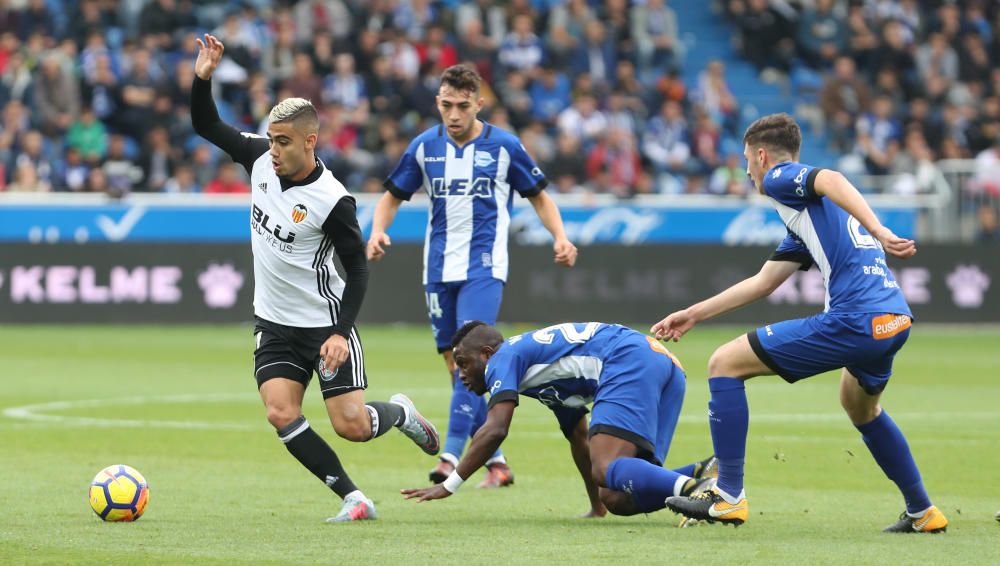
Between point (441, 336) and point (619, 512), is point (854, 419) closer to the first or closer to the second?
point (619, 512)

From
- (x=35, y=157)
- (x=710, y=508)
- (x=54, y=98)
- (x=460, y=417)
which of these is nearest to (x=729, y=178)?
(x=54, y=98)

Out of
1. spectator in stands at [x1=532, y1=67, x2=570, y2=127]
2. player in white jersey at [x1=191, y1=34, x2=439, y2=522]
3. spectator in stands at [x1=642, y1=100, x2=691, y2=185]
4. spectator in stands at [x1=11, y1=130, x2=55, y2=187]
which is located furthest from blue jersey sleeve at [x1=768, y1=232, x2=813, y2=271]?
spectator in stands at [x1=532, y1=67, x2=570, y2=127]

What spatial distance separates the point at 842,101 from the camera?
29312mm

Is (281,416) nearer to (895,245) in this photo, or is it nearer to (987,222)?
(895,245)

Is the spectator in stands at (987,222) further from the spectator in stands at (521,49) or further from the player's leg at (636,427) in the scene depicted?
the player's leg at (636,427)

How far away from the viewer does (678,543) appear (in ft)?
23.6

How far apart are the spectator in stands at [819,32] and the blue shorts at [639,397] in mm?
24226

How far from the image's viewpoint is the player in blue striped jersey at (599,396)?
756 centimetres

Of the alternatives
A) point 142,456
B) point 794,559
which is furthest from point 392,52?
point 794,559

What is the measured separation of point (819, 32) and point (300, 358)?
25.0 meters

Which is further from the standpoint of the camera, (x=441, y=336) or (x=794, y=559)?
(x=441, y=336)

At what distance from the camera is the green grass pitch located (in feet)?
22.8

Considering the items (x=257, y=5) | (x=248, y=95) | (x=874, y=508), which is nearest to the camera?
(x=874, y=508)

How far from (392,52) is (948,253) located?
9341 millimetres
